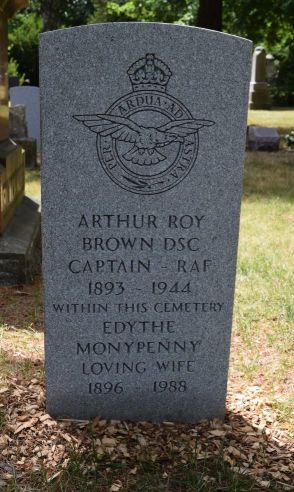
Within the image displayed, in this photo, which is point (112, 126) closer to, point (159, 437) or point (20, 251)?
point (159, 437)

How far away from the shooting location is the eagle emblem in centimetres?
279

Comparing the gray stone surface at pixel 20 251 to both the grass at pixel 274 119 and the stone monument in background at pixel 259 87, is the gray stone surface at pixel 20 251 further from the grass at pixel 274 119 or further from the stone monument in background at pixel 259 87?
the stone monument in background at pixel 259 87

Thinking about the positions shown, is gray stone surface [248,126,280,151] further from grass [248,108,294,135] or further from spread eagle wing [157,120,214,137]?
spread eagle wing [157,120,214,137]

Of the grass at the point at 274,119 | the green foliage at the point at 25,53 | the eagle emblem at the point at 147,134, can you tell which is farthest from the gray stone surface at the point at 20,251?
the green foliage at the point at 25,53

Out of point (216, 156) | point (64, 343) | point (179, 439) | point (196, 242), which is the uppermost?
point (216, 156)

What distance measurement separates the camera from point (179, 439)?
3.12m

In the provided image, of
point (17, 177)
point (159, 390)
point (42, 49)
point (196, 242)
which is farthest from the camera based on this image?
point (17, 177)

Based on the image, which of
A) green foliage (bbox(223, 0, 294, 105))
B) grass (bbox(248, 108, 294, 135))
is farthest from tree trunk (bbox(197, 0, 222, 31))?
grass (bbox(248, 108, 294, 135))

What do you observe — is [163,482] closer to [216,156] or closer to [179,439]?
[179,439]

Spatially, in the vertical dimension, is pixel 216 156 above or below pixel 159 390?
above

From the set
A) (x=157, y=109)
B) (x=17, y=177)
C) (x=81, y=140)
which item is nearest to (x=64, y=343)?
(x=81, y=140)

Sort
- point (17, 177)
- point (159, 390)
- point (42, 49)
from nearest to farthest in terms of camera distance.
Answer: point (42, 49), point (159, 390), point (17, 177)

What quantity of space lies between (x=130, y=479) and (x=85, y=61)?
1848mm

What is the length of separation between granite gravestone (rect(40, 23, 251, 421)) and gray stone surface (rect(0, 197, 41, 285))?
2.04 meters
